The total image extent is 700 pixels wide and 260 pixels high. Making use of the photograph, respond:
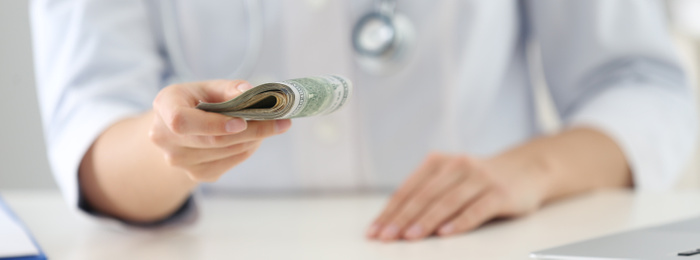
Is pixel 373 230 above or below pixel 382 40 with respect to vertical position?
below

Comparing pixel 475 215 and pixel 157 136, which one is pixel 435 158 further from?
pixel 157 136

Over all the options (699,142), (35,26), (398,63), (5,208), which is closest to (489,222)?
(398,63)

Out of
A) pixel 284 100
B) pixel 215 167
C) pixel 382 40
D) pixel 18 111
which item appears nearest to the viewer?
pixel 284 100

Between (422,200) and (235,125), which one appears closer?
(235,125)

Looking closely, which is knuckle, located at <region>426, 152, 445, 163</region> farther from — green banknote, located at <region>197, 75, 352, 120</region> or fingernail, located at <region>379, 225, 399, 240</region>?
green banknote, located at <region>197, 75, 352, 120</region>

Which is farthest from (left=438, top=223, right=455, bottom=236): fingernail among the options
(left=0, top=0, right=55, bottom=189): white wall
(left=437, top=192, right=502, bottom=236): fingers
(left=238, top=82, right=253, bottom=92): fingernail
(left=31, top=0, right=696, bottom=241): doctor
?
(left=0, top=0, right=55, bottom=189): white wall

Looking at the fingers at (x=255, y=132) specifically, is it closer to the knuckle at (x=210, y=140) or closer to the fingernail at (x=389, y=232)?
the knuckle at (x=210, y=140)

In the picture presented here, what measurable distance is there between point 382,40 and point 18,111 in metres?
0.96

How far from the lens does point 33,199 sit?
847 millimetres

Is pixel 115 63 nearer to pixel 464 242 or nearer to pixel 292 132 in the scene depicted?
pixel 292 132

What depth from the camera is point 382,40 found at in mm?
735

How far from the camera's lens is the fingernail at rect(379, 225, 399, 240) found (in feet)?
1.64

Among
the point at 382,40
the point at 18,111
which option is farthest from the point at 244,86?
the point at 18,111

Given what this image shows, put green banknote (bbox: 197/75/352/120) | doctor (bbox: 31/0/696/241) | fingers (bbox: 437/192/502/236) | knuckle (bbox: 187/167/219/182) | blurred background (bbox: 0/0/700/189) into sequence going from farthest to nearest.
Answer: blurred background (bbox: 0/0/700/189)
doctor (bbox: 31/0/696/241)
fingers (bbox: 437/192/502/236)
knuckle (bbox: 187/167/219/182)
green banknote (bbox: 197/75/352/120)
